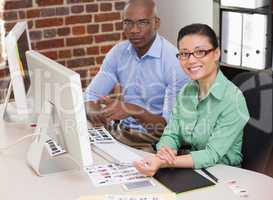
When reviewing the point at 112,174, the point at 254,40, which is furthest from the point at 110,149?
the point at 254,40

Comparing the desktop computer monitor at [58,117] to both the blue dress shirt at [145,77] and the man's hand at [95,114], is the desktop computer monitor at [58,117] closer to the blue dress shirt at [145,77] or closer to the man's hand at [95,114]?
the man's hand at [95,114]

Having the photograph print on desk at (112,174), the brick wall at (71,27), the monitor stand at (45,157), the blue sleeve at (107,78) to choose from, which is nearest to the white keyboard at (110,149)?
the photograph print on desk at (112,174)

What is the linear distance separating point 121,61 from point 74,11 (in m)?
1.14

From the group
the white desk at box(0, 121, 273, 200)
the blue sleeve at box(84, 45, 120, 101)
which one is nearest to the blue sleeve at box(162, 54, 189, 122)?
the blue sleeve at box(84, 45, 120, 101)

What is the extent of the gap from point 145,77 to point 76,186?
1.04 metres

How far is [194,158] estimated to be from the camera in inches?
71.2

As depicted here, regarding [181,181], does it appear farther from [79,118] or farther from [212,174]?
[79,118]

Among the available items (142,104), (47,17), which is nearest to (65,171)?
(142,104)

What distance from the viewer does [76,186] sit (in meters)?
1.71

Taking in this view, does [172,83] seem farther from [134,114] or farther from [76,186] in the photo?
[76,186]

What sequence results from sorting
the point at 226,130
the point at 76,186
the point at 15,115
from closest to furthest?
the point at 76,186, the point at 226,130, the point at 15,115

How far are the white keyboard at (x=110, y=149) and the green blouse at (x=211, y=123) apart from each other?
0.56ft

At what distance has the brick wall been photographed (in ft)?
11.6

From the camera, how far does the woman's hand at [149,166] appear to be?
174 centimetres
